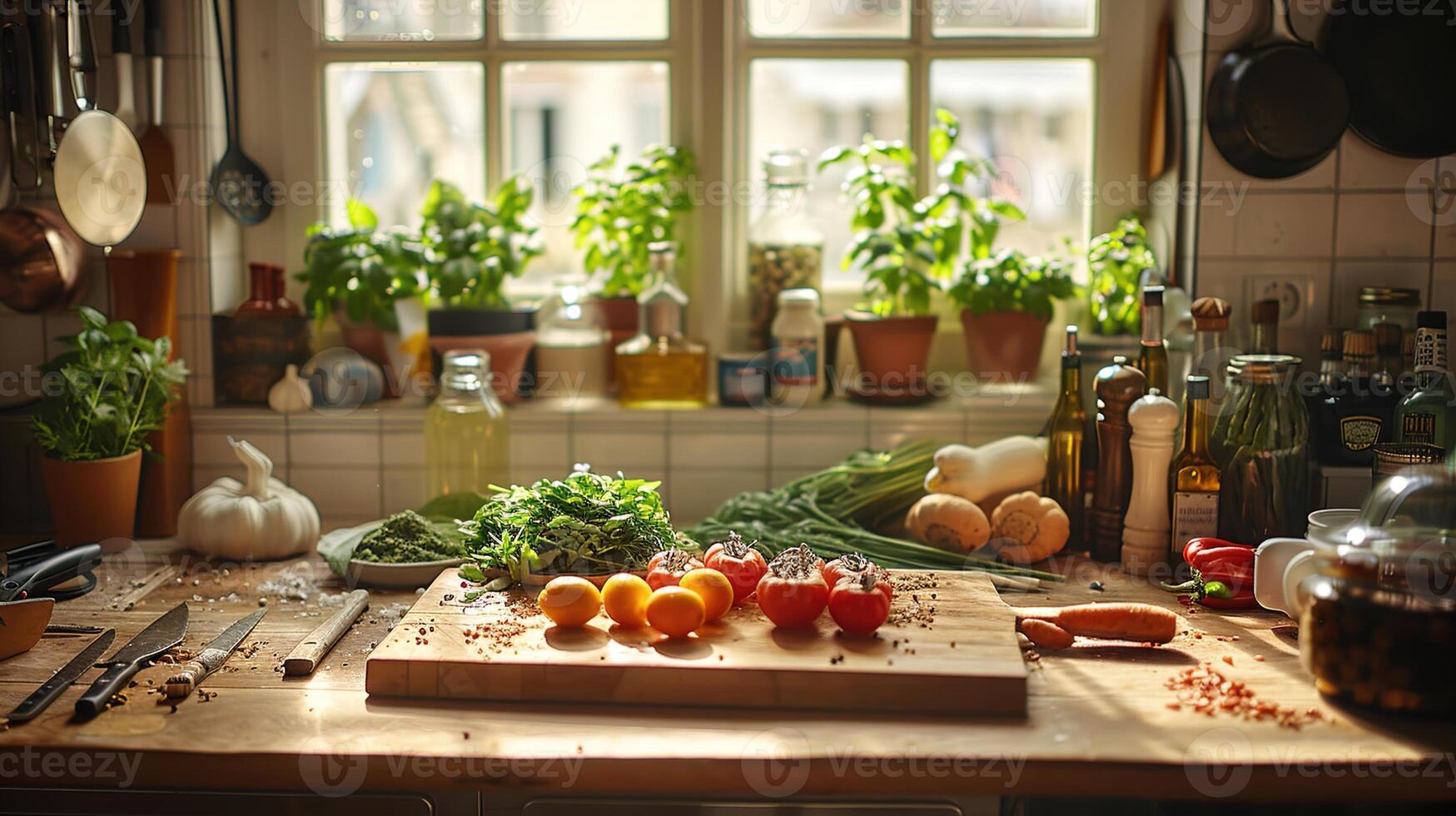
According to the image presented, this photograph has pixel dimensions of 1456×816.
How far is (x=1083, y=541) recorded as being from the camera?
1.97 metres

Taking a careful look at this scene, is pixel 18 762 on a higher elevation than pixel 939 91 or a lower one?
lower

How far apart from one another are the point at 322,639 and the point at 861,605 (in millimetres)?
650

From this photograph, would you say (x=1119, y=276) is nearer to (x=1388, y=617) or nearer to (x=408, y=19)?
(x=1388, y=617)

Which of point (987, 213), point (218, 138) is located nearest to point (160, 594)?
point (218, 138)

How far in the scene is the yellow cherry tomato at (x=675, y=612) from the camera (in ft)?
4.76

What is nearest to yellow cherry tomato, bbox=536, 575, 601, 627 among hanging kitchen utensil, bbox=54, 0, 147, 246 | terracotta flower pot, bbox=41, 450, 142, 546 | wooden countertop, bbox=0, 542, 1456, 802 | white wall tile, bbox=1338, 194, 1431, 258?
wooden countertop, bbox=0, 542, 1456, 802

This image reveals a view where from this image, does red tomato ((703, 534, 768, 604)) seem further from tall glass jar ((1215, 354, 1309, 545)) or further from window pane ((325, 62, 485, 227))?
window pane ((325, 62, 485, 227))

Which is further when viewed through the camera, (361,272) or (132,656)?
(361,272)

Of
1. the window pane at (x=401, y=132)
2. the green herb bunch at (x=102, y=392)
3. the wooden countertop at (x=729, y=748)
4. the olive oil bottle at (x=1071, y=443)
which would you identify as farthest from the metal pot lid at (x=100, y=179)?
the olive oil bottle at (x=1071, y=443)

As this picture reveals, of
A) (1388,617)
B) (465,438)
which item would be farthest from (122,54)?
(1388,617)

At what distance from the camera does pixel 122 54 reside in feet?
6.92

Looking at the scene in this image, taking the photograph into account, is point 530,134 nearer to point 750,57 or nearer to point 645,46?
point 645,46

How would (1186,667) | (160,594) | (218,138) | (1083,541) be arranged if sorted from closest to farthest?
(1186,667) < (160,594) < (1083,541) < (218,138)

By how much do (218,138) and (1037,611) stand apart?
159cm
